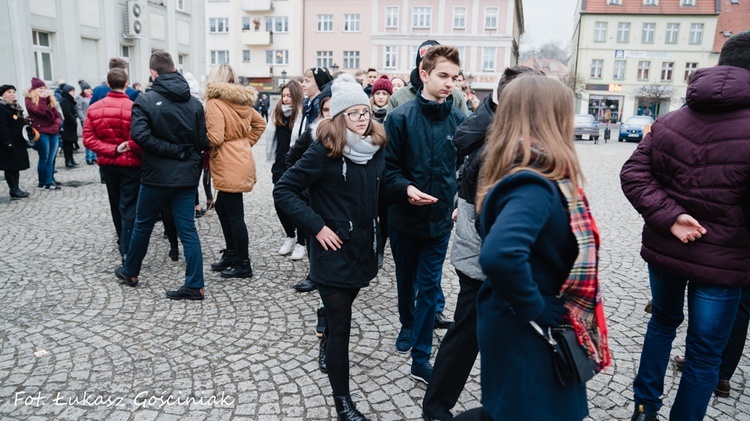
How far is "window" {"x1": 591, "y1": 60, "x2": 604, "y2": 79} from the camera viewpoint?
55406 mm

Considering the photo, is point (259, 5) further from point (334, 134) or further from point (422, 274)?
point (334, 134)

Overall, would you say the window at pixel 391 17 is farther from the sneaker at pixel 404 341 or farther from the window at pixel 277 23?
the sneaker at pixel 404 341

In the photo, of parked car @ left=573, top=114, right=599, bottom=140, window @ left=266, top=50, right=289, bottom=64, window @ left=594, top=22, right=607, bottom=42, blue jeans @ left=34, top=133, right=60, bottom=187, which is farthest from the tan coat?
window @ left=594, top=22, right=607, bottom=42

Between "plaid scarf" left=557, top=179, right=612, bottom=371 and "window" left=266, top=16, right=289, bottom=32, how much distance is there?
5204cm

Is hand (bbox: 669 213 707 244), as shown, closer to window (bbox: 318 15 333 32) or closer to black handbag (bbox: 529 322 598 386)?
black handbag (bbox: 529 322 598 386)

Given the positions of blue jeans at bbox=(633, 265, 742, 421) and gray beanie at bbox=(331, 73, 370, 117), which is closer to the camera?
blue jeans at bbox=(633, 265, 742, 421)

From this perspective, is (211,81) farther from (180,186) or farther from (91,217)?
→ (91,217)

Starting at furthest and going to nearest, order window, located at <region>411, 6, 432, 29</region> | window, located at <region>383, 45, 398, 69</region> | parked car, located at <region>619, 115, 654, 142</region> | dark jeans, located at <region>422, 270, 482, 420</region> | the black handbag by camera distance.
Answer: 1. window, located at <region>383, 45, 398, 69</region>
2. window, located at <region>411, 6, 432, 29</region>
3. parked car, located at <region>619, 115, 654, 142</region>
4. dark jeans, located at <region>422, 270, 482, 420</region>
5. the black handbag

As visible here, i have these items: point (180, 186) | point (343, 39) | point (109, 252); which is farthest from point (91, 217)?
point (343, 39)

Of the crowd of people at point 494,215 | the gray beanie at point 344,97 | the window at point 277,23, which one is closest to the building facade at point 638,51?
the window at point 277,23

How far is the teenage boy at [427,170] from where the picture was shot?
3.50 m

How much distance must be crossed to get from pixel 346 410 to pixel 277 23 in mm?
51758

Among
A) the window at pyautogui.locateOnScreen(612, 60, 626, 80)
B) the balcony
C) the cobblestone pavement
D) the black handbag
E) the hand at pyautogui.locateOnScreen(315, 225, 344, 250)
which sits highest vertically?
the balcony

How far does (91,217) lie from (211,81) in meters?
4.15
